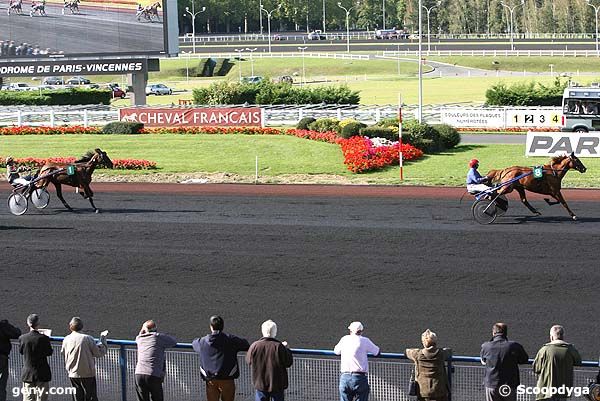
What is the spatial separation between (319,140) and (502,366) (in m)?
27.3

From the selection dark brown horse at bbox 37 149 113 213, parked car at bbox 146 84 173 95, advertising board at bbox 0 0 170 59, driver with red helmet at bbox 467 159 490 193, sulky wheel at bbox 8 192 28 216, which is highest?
advertising board at bbox 0 0 170 59

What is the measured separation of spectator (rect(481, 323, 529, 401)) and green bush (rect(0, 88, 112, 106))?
50879 mm

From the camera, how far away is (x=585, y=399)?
32.4 feet

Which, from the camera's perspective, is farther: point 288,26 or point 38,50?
point 288,26

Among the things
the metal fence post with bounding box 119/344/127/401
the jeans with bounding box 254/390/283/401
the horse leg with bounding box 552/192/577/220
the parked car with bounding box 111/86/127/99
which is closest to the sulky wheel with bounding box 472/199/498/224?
the horse leg with bounding box 552/192/577/220

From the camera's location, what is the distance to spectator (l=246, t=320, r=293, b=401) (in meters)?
10.0

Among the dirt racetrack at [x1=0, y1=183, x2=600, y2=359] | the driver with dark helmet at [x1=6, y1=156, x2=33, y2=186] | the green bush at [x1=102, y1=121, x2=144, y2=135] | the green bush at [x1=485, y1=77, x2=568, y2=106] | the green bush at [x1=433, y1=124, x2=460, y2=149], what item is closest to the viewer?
the dirt racetrack at [x1=0, y1=183, x2=600, y2=359]

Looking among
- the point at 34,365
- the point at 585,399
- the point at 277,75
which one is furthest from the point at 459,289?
the point at 277,75

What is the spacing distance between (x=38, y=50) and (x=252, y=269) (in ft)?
107

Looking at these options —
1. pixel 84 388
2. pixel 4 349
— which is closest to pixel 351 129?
pixel 4 349

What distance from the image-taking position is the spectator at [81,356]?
10508 millimetres

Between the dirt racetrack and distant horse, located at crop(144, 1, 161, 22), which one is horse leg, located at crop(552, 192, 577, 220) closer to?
the dirt racetrack

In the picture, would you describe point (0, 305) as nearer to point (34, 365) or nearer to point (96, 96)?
point (34, 365)

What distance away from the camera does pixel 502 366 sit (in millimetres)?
9891
